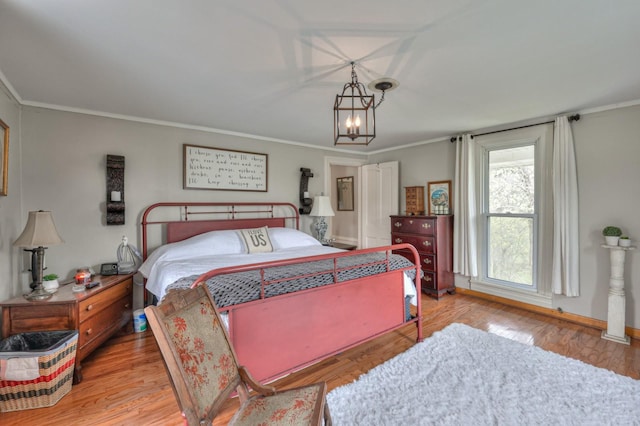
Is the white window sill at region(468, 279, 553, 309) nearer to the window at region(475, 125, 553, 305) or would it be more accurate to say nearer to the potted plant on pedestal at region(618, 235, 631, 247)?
the window at region(475, 125, 553, 305)

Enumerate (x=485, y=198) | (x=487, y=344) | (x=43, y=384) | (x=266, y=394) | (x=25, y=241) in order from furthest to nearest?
(x=485, y=198) < (x=487, y=344) < (x=25, y=241) < (x=43, y=384) < (x=266, y=394)

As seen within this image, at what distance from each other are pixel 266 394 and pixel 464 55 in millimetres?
2409

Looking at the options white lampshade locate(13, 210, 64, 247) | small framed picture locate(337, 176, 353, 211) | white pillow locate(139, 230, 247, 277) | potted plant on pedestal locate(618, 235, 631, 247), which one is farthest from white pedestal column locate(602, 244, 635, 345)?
white lampshade locate(13, 210, 64, 247)

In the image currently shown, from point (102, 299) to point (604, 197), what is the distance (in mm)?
5121

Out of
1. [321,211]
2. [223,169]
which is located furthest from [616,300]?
[223,169]

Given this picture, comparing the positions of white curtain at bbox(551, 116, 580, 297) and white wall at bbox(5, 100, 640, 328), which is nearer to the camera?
white wall at bbox(5, 100, 640, 328)

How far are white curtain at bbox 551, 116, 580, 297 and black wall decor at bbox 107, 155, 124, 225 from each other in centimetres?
493

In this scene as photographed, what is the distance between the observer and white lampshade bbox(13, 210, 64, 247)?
2260 millimetres

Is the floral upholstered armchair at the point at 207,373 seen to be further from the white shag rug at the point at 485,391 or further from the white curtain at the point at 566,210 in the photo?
the white curtain at the point at 566,210

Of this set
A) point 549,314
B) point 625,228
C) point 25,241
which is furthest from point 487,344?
point 25,241

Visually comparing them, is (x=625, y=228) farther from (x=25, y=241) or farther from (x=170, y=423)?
(x=25, y=241)

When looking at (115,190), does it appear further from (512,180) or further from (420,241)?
(512,180)

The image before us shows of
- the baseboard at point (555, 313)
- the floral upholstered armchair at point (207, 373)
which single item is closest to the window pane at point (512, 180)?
the baseboard at point (555, 313)

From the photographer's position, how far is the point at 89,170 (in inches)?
123
